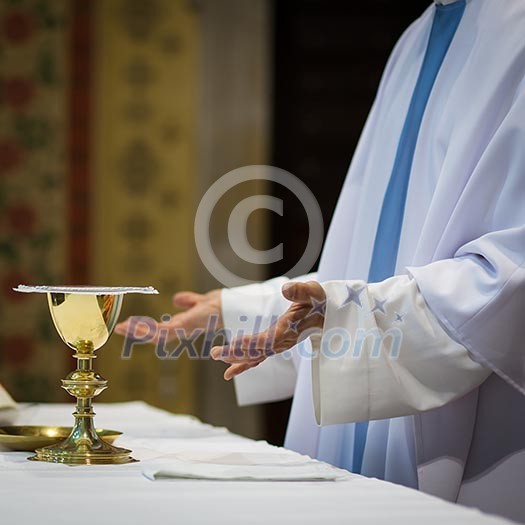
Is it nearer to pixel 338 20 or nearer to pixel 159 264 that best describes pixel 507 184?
pixel 159 264

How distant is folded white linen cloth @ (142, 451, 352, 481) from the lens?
1.35 m

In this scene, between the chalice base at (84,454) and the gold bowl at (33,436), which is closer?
the chalice base at (84,454)

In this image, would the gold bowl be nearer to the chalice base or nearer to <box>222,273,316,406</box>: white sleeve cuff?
the chalice base

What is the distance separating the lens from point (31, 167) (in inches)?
177

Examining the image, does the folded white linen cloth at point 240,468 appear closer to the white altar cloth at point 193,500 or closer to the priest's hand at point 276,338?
the white altar cloth at point 193,500

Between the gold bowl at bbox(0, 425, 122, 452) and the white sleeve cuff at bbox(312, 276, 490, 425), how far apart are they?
356mm

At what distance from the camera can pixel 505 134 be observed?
173 centimetres

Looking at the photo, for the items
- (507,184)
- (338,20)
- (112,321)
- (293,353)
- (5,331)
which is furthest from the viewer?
(338,20)

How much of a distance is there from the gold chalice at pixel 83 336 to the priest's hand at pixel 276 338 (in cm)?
16

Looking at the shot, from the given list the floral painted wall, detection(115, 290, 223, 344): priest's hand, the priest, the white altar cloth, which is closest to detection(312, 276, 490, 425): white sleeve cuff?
the priest

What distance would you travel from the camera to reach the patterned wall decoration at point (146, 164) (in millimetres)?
4594

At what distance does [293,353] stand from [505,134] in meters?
0.71

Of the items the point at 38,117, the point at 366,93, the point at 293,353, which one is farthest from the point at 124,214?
the point at 293,353

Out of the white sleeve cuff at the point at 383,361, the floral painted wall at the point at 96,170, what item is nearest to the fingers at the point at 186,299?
the white sleeve cuff at the point at 383,361
